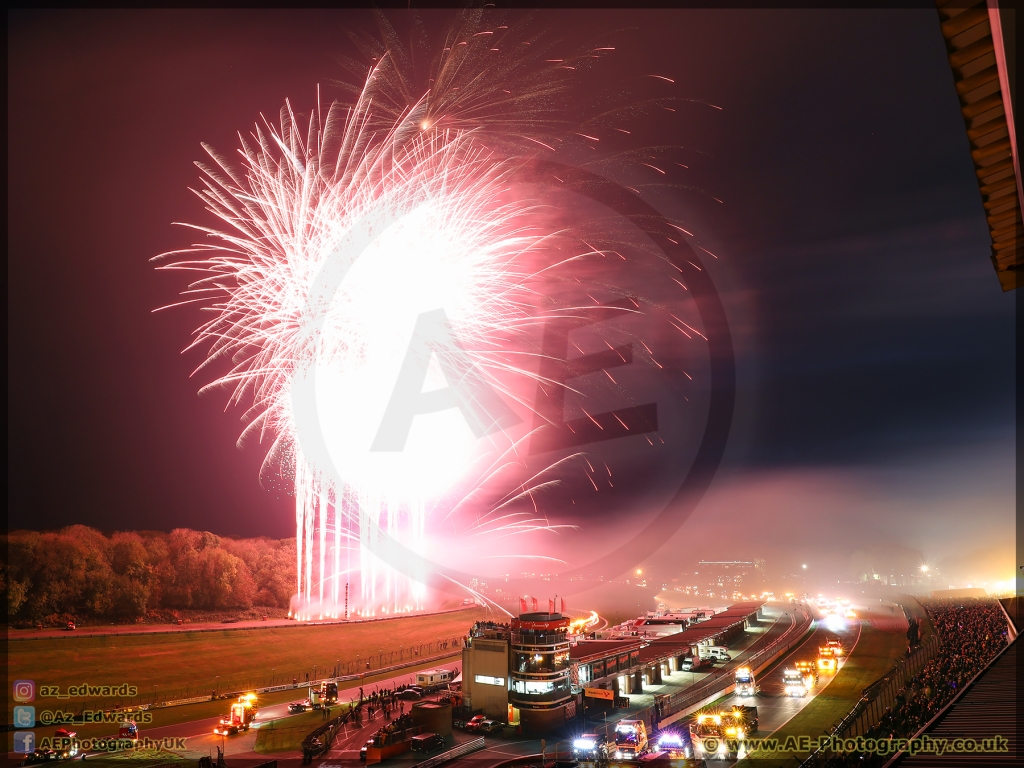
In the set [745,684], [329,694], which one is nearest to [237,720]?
[329,694]

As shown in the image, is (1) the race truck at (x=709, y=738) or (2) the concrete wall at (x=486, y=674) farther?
(2) the concrete wall at (x=486, y=674)

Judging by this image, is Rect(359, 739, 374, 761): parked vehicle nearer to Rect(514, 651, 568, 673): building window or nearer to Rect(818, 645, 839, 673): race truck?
Rect(514, 651, 568, 673): building window

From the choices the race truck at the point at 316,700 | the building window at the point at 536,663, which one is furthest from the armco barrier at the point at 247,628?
the building window at the point at 536,663

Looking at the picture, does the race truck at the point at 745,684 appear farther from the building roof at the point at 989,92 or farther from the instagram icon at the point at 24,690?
the instagram icon at the point at 24,690

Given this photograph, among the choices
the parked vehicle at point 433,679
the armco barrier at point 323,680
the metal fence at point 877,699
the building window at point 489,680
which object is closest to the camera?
the metal fence at point 877,699

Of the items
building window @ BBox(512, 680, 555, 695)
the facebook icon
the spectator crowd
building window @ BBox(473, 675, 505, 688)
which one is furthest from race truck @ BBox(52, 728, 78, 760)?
the spectator crowd

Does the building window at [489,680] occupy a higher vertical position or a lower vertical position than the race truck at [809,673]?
higher

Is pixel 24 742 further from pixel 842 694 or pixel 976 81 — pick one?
pixel 842 694
